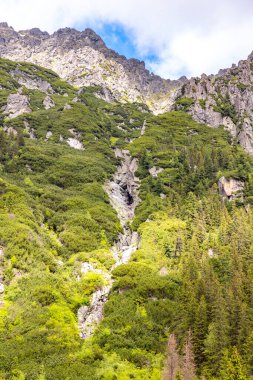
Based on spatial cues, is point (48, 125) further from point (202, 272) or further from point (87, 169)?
point (202, 272)

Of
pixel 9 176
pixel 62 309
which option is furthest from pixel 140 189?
pixel 62 309

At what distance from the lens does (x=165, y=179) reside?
320 ft

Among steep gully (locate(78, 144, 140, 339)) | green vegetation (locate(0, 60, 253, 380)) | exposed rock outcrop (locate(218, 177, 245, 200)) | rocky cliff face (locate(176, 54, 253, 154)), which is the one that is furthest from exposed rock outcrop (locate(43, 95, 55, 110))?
exposed rock outcrop (locate(218, 177, 245, 200))

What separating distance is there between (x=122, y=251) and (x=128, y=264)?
13.9 metres

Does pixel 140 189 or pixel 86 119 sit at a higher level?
pixel 86 119

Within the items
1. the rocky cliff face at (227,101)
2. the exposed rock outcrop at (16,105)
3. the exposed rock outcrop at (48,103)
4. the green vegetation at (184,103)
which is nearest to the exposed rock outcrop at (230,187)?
the rocky cliff face at (227,101)

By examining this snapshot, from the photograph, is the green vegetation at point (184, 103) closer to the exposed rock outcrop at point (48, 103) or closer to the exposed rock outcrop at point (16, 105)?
the exposed rock outcrop at point (48, 103)

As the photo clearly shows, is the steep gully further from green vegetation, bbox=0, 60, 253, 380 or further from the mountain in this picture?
green vegetation, bbox=0, 60, 253, 380

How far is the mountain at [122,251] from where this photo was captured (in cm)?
3944

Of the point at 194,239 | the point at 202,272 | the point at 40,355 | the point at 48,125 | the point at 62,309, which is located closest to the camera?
the point at 40,355

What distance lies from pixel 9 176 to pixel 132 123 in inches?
3444

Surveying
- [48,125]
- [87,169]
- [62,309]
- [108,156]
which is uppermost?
[48,125]

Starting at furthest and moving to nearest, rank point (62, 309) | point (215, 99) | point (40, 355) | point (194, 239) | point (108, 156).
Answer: point (215, 99) → point (108, 156) → point (194, 239) → point (62, 309) → point (40, 355)

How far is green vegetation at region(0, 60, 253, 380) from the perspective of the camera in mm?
39031
